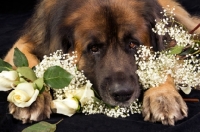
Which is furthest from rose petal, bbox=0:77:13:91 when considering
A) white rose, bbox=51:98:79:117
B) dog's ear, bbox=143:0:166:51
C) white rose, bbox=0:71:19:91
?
dog's ear, bbox=143:0:166:51

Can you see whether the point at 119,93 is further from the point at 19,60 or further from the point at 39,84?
the point at 19,60

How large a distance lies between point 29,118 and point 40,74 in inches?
8.9

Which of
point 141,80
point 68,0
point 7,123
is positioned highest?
point 68,0

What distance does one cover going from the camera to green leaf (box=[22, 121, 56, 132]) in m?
1.59

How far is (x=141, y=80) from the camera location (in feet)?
6.15

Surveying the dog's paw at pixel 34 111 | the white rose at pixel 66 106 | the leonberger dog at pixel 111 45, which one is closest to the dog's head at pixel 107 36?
the leonberger dog at pixel 111 45

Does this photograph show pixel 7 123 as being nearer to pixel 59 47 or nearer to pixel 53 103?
pixel 53 103

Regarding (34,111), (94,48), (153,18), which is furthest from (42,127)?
(153,18)

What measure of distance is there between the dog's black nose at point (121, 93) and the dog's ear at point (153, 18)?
0.43 metres

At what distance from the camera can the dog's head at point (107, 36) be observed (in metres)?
1.82

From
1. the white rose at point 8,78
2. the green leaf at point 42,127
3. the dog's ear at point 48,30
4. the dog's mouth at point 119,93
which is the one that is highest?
the dog's ear at point 48,30

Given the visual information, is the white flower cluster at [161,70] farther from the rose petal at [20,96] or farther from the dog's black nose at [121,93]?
the rose petal at [20,96]

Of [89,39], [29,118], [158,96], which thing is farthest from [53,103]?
[158,96]

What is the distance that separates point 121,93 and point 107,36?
1.03 feet
